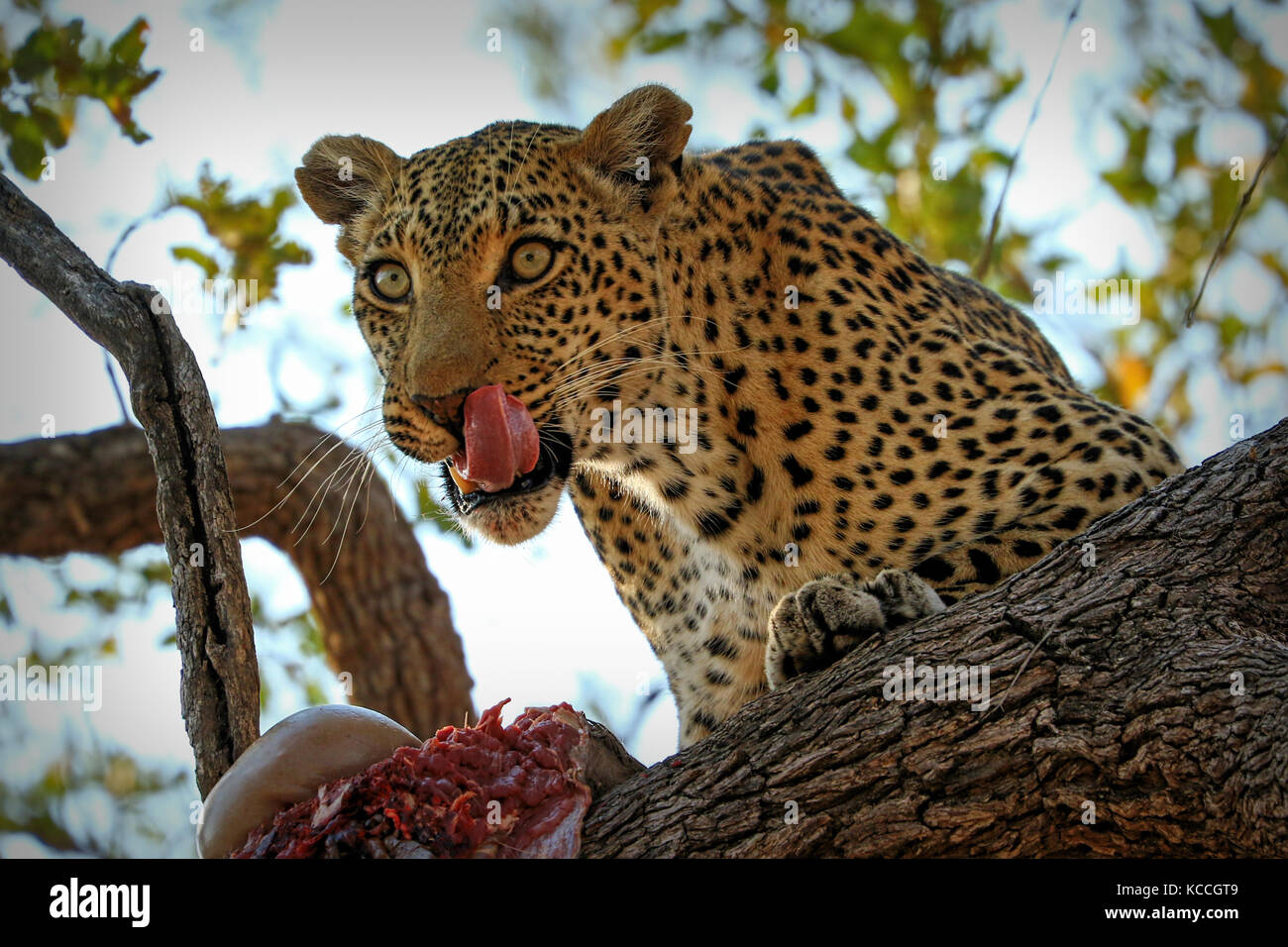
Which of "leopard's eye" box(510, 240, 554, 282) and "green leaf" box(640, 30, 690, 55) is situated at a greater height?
"green leaf" box(640, 30, 690, 55)

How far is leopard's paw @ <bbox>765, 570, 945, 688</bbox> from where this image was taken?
4.68 metres

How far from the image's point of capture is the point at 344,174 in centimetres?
633

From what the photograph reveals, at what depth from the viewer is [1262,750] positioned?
328 centimetres

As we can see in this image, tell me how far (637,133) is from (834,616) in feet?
8.42

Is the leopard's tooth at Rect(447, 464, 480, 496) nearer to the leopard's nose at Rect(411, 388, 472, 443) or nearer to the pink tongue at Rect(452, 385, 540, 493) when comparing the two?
the pink tongue at Rect(452, 385, 540, 493)

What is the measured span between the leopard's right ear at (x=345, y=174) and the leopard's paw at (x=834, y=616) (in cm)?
305

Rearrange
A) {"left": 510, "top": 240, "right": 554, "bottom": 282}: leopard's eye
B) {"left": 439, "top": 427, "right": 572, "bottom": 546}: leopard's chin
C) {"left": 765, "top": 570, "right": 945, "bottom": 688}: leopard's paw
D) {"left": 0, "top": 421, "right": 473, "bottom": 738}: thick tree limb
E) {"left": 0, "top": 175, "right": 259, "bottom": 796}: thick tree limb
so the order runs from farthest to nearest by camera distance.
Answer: {"left": 0, "top": 421, "right": 473, "bottom": 738}: thick tree limb → {"left": 510, "top": 240, "right": 554, "bottom": 282}: leopard's eye → {"left": 439, "top": 427, "right": 572, "bottom": 546}: leopard's chin → {"left": 765, "top": 570, "right": 945, "bottom": 688}: leopard's paw → {"left": 0, "top": 175, "right": 259, "bottom": 796}: thick tree limb

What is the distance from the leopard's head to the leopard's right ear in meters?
0.15

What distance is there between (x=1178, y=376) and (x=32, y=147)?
9603 millimetres

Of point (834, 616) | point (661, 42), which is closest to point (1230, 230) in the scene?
point (834, 616)

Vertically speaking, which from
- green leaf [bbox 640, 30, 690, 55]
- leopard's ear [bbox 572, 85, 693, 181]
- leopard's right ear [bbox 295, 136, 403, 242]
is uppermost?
green leaf [bbox 640, 30, 690, 55]

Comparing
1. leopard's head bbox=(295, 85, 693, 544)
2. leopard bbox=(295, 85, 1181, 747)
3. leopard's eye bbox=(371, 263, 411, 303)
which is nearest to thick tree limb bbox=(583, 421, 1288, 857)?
leopard bbox=(295, 85, 1181, 747)

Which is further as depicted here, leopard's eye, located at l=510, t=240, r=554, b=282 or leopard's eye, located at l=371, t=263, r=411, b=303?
leopard's eye, located at l=371, t=263, r=411, b=303
